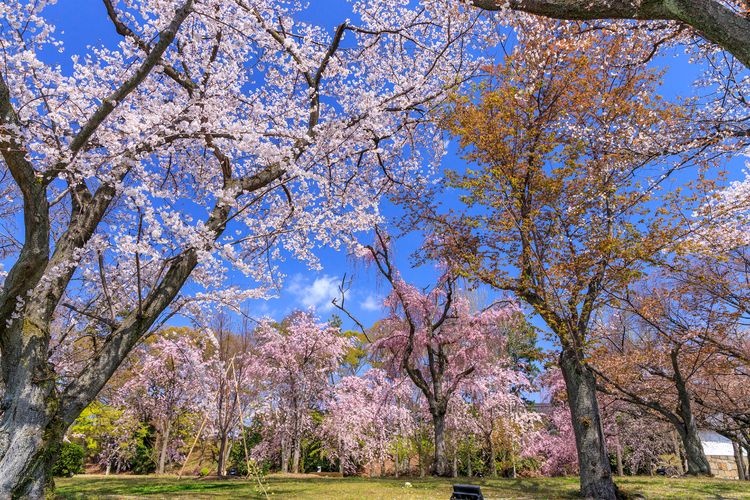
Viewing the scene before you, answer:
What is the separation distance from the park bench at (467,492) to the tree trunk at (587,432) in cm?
381

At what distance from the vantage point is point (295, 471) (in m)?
18.2

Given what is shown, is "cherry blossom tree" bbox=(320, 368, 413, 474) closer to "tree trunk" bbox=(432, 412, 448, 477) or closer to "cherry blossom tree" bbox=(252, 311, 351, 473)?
"cherry blossom tree" bbox=(252, 311, 351, 473)

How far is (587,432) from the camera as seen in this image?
8750 mm

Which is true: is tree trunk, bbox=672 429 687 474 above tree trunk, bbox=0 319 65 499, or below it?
below

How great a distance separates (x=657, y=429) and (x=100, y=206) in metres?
25.6

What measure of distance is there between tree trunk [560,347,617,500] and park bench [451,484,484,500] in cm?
381

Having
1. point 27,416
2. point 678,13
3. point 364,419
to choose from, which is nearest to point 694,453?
point 364,419

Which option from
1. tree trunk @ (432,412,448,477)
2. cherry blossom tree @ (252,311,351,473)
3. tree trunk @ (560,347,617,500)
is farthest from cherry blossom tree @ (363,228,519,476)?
tree trunk @ (560,347,617,500)

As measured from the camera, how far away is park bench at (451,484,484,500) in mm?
5023

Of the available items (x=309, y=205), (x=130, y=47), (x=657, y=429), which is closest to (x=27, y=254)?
(x=130, y=47)

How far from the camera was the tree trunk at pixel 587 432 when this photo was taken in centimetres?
836

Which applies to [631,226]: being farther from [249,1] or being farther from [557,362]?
[249,1]

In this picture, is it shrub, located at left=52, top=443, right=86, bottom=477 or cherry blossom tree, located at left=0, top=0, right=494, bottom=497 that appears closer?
cherry blossom tree, located at left=0, top=0, right=494, bottom=497

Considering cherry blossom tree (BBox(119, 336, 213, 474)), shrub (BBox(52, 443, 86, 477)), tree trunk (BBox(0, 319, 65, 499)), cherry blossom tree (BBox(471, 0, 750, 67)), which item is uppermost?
cherry blossom tree (BBox(471, 0, 750, 67))
